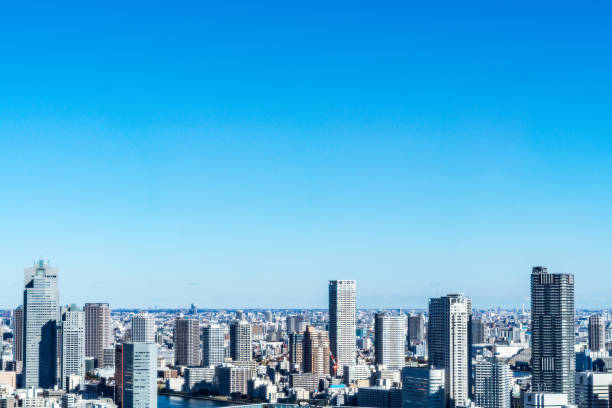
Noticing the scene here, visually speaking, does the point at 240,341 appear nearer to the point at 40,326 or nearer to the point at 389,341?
the point at 389,341

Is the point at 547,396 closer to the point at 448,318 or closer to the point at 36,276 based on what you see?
the point at 448,318

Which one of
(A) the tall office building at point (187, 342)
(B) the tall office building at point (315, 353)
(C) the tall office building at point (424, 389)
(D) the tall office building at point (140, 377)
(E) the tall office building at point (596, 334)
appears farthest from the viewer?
(A) the tall office building at point (187, 342)

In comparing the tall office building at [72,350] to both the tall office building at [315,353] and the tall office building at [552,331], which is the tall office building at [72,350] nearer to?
the tall office building at [315,353]

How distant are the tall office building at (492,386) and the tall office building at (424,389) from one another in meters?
1.46

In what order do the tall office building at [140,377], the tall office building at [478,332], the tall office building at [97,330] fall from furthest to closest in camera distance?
1. the tall office building at [478,332]
2. the tall office building at [97,330]
3. the tall office building at [140,377]

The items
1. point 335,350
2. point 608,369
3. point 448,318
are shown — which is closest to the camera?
point 448,318

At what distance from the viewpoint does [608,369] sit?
1005 inches

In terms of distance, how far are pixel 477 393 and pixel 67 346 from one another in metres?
12.2

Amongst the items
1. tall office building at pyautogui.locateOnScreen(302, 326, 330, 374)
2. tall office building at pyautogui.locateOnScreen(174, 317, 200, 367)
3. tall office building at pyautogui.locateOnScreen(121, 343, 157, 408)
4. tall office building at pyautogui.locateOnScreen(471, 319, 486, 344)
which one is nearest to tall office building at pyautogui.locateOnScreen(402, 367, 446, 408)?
tall office building at pyautogui.locateOnScreen(121, 343, 157, 408)

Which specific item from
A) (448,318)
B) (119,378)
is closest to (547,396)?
(448,318)

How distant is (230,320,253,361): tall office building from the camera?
3206 cm

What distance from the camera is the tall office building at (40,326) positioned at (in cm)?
2652

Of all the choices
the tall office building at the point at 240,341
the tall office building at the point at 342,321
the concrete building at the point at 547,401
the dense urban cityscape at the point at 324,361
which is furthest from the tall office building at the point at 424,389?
the tall office building at the point at 240,341

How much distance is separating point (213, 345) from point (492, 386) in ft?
46.7
